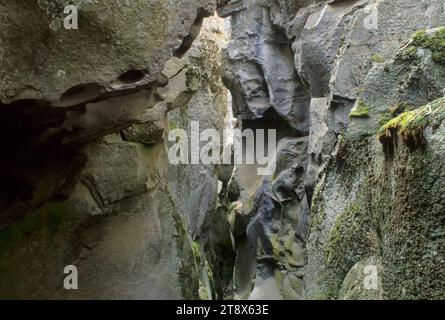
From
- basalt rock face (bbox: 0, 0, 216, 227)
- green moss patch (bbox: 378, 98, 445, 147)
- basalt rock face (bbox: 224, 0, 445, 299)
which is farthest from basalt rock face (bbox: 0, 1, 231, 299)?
green moss patch (bbox: 378, 98, 445, 147)

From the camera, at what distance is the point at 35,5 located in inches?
186

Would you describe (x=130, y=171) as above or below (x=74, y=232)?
above

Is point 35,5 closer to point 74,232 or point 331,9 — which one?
point 74,232

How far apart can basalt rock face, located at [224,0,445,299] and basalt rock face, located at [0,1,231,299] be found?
6.64 ft

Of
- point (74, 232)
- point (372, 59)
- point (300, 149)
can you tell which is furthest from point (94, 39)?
point (300, 149)

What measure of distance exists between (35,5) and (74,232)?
3388 mm

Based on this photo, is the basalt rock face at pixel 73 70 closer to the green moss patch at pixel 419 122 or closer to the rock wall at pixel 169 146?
the rock wall at pixel 169 146

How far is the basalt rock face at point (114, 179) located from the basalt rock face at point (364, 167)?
79.7 inches

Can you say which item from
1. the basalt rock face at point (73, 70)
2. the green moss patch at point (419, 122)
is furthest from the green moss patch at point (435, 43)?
the basalt rock face at point (73, 70)

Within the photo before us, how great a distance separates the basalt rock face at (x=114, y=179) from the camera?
202 inches

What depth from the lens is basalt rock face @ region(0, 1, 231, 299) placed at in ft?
16.8

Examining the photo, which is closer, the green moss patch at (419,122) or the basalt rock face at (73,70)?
the green moss patch at (419,122)

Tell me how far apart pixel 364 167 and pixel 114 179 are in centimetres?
351

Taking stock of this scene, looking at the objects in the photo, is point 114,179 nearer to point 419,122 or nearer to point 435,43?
point 435,43
